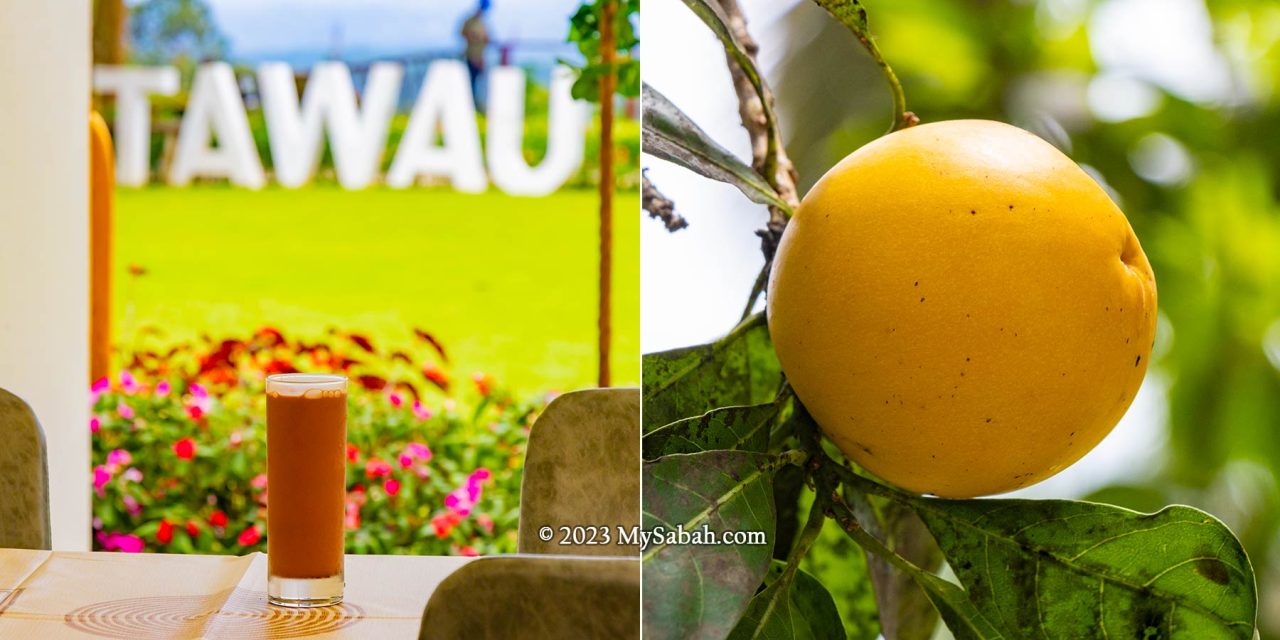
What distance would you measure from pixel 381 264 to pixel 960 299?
12.2 feet

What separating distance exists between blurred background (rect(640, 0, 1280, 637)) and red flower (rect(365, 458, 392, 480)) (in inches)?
81.6

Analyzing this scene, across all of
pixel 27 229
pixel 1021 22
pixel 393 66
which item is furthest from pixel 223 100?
pixel 1021 22

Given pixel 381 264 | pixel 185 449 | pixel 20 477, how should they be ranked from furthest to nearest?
pixel 381 264 → pixel 185 449 → pixel 20 477

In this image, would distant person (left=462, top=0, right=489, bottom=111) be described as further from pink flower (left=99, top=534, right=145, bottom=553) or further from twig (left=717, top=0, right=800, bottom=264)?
twig (left=717, top=0, right=800, bottom=264)

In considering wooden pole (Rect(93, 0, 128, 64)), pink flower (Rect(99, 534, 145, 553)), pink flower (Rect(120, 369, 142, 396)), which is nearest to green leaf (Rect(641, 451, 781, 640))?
pink flower (Rect(99, 534, 145, 553))

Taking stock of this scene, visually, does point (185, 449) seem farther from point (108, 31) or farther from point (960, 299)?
point (960, 299)

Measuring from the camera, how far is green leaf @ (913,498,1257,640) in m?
0.48

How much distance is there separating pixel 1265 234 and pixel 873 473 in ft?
0.65

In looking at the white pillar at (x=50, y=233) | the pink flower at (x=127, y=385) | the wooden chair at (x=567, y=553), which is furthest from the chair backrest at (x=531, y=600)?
the pink flower at (x=127, y=385)

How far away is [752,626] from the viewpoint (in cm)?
49

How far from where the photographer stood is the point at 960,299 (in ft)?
1.45

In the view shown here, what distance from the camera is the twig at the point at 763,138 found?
0.47m

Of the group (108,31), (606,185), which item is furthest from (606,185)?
(108,31)

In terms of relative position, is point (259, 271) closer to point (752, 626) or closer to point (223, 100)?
A: point (223, 100)
